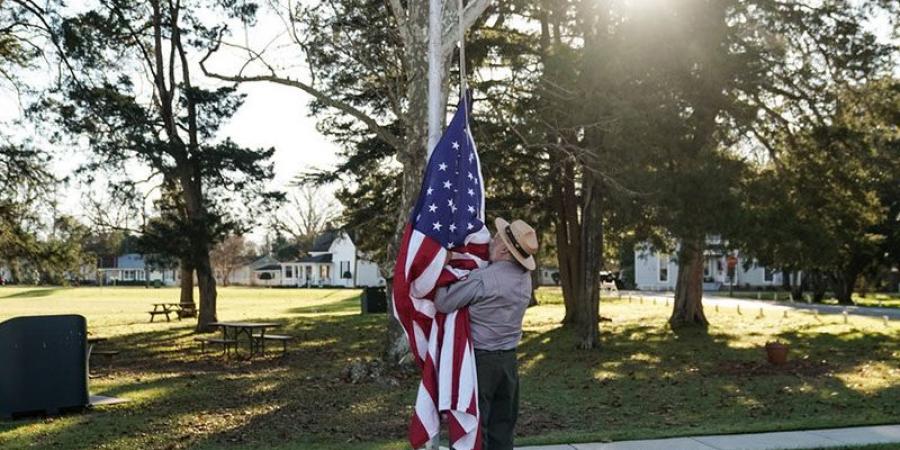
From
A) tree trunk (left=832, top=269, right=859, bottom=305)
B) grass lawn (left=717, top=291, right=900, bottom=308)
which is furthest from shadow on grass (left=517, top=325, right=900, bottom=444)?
tree trunk (left=832, top=269, right=859, bottom=305)

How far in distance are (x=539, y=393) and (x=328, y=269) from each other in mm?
82901

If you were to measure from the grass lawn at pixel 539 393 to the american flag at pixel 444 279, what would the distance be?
332 cm

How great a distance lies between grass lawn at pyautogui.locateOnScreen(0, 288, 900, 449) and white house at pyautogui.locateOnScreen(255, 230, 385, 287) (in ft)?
204

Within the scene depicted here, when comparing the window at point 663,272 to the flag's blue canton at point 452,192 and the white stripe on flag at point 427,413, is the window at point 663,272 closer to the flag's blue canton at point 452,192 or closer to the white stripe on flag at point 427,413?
the flag's blue canton at point 452,192

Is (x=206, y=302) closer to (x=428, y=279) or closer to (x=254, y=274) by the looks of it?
(x=428, y=279)

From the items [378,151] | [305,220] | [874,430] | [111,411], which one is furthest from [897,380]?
[305,220]

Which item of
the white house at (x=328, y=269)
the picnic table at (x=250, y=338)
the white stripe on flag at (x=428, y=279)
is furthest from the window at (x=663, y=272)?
the white stripe on flag at (x=428, y=279)

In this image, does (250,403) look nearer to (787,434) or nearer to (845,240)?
(787,434)

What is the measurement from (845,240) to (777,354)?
6741mm

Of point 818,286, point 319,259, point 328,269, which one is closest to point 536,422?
point 818,286

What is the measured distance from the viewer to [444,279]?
21.1ft

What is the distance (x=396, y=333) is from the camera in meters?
15.9

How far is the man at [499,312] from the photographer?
6.19 m

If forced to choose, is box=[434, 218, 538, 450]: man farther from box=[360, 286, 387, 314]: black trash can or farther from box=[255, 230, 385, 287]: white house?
box=[255, 230, 385, 287]: white house
